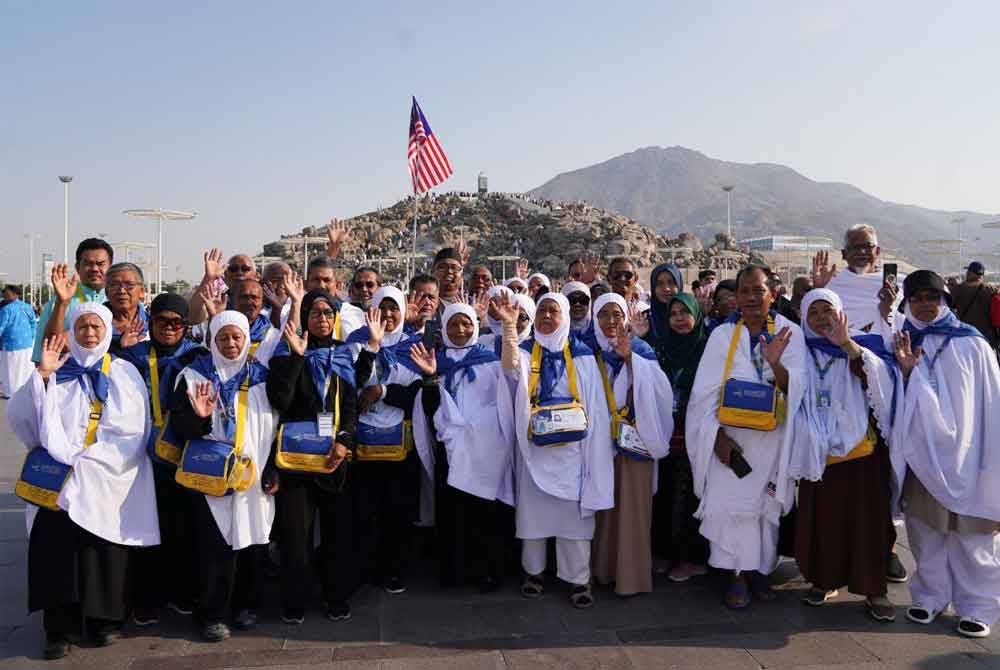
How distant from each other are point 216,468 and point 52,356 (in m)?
0.98

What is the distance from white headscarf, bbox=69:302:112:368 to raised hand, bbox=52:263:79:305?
46 cm

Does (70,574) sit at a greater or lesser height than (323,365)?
lesser

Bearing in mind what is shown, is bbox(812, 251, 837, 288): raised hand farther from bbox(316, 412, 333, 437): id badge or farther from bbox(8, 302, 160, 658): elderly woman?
bbox(8, 302, 160, 658): elderly woman

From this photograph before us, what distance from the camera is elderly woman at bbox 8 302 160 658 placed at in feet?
12.0

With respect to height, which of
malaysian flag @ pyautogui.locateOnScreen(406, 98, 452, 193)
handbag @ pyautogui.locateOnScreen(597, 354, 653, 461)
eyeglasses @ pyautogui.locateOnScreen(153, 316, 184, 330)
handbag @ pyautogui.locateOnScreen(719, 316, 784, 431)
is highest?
malaysian flag @ pyautogui.locateOnScreen(406, 98, 452, 193)

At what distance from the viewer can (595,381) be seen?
4.44 meters

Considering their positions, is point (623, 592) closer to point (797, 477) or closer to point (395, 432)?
point (797, 477)

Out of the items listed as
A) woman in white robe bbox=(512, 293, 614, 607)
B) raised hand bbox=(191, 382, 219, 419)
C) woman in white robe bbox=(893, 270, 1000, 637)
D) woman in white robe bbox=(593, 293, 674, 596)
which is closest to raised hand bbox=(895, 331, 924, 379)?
woman in white robe bbox=(893, 270, 1000, 637)

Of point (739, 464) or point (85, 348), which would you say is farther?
point (739, 464)

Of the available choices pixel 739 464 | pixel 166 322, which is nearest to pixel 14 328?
pixel 166 322

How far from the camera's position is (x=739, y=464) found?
4.15 metres

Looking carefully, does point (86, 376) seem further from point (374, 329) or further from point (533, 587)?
point (533, 587)

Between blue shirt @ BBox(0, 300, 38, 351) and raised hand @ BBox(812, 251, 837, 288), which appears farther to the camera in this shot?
blue shirt @ BBox(0, 300, 38, 351)

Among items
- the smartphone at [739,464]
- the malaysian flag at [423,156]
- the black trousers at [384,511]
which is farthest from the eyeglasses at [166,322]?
the malaysian flag at [423,156]
